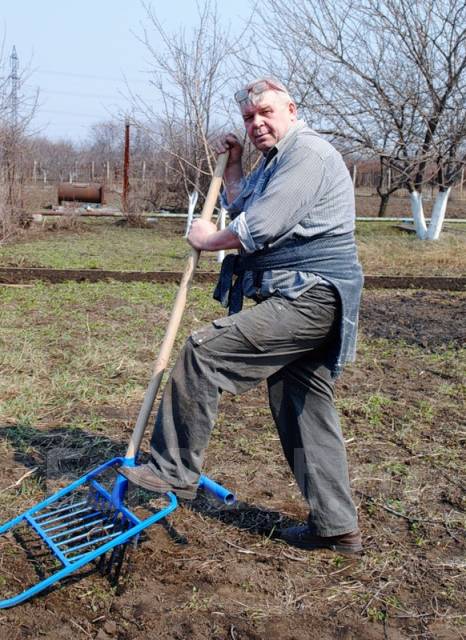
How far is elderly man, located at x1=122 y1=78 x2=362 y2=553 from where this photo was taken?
9.24 ft

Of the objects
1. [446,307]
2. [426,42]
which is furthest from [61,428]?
[426,42]

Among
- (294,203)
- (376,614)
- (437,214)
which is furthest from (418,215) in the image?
(376,614)

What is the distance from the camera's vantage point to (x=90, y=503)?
130 inches

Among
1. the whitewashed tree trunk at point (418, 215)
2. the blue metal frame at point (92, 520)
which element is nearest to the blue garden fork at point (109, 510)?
the blue metal frame at point (92, 520)

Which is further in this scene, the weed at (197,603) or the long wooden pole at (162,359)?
the long wooden pole at (162,359)

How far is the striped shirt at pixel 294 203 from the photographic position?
A: 276cm

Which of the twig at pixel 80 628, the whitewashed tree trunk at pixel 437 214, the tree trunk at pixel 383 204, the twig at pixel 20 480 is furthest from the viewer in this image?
the tree trunk at pixel 383 204

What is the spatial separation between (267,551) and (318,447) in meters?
0.49

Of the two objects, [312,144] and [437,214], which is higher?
[312,144]

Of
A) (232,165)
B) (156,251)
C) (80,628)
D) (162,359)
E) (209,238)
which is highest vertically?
(232,165)

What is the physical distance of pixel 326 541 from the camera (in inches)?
125

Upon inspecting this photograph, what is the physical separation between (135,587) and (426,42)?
48.1ft

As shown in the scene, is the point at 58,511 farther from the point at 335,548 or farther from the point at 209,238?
the point at 209,238

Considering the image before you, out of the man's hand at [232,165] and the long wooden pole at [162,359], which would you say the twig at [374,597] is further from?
the man's hand at [232,165]
